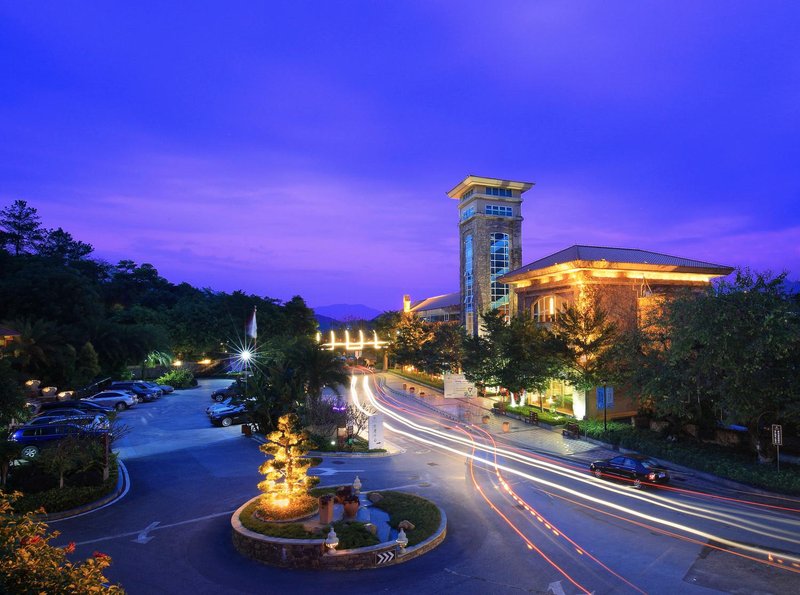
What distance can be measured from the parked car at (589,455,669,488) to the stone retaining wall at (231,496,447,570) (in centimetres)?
1150

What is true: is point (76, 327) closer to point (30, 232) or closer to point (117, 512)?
point (117, 512)

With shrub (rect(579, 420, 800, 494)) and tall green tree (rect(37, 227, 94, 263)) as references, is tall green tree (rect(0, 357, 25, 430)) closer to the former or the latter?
shrub (rect(579, 420, 800, 494))

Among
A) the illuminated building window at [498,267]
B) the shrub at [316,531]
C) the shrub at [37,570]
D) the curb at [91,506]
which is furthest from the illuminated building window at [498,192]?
the shrub at [37,570]

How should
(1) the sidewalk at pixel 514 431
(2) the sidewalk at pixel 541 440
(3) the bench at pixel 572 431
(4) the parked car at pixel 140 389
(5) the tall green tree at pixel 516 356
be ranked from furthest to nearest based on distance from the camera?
1. (4) the parked car at pixel 140 389
2. (5) the tall green tree at pixel 516 356
3. (3) the bench at pixel 572 431
4. (1) the sidewalk at pixel 514 431
5. (2) the sidewalk at pixel 541 440

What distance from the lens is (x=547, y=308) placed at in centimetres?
4019

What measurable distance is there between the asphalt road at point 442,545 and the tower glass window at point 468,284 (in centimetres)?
3962

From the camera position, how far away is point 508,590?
1154 cm

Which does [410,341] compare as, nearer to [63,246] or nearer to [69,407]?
[69,407]

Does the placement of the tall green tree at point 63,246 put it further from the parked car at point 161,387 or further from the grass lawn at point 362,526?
the grass lawn at point 362,526

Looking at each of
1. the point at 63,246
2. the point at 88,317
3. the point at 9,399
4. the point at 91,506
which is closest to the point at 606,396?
the point at 91,506

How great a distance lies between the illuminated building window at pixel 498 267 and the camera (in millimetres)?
60062

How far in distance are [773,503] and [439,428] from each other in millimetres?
18652

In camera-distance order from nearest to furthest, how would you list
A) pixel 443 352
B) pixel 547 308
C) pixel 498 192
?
pixel 547 308 < pixel 443 352 < pixel 498 192

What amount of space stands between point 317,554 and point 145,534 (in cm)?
581
